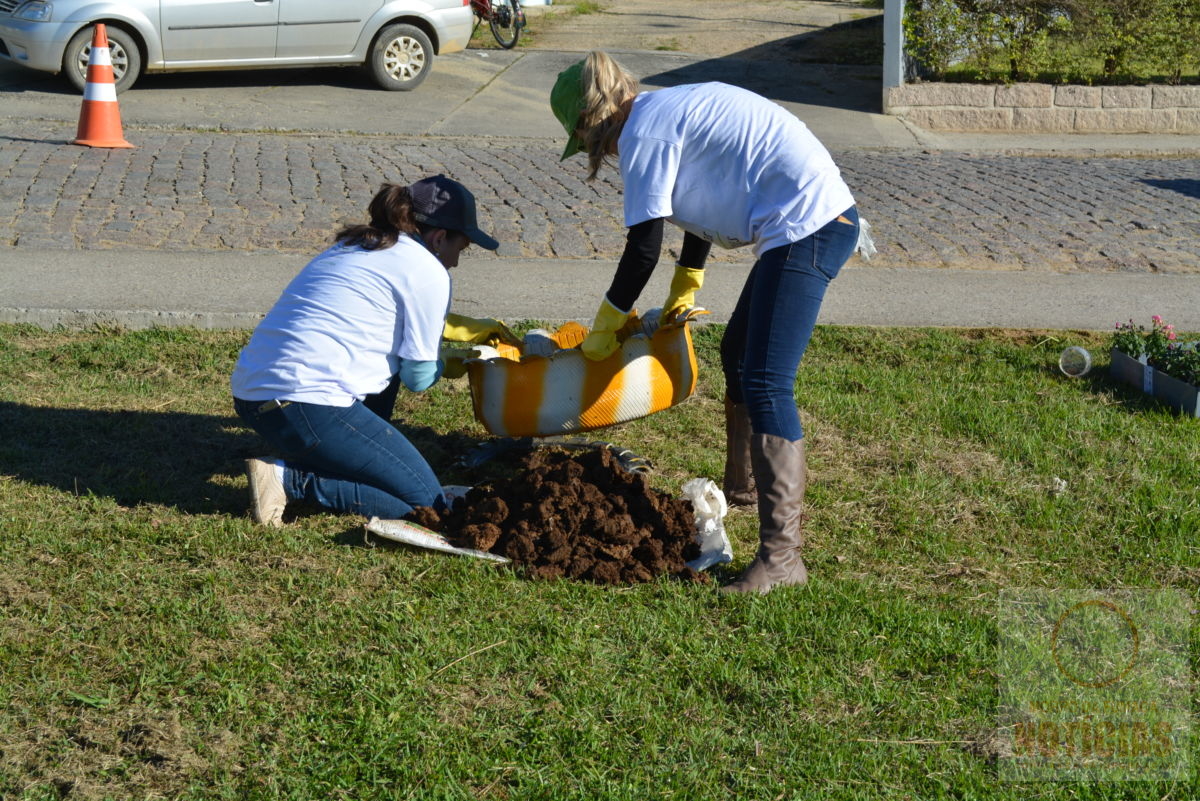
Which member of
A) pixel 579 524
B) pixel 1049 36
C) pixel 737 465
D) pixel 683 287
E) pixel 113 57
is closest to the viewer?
pixel 579 524

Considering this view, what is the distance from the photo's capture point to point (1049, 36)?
13.5 m

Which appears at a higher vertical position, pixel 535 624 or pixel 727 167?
pixel 727 167

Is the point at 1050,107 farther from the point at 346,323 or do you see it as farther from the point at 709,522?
the point at 346,323

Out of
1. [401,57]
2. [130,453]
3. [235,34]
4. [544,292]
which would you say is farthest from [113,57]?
[130,453]

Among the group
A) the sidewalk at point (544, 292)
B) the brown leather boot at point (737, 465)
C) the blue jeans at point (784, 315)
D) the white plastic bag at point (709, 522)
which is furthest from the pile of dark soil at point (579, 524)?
the sidewalk at point (544, 292)

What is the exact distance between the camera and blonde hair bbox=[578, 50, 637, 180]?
145 inches

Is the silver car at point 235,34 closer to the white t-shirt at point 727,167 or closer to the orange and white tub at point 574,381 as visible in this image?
the orange and white tub at point 574,381

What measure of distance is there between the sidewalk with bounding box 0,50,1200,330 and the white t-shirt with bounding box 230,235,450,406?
241cm

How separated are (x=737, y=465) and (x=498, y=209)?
15.2 feet

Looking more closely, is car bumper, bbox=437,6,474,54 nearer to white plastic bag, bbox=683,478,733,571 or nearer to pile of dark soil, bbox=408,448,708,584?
pile of dark soil, bbox=408,448,708,584

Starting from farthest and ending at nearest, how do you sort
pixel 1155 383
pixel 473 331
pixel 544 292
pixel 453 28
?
pixel 453 28, pixel 544 292, pixel 1155 383, pixel 473 331

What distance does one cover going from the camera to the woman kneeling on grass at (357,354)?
13.4ft

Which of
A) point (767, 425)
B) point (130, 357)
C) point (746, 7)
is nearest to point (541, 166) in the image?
point (130, 357)

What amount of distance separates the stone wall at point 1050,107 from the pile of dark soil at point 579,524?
10.1m
